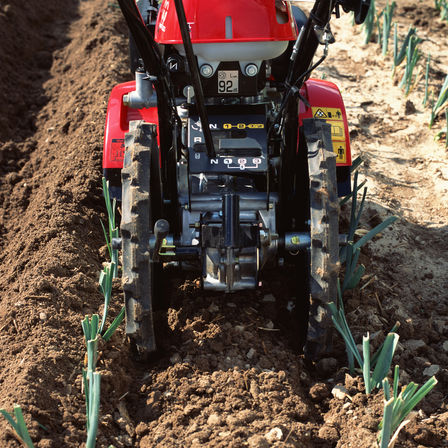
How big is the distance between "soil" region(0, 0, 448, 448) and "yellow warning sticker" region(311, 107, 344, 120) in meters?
0.88

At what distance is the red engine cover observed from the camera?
301 cm

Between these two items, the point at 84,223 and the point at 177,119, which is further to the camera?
the point at 84,223

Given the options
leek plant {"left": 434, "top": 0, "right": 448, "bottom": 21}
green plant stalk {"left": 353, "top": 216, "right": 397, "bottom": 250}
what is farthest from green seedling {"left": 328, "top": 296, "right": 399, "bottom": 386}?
leek plant {"left": 434, "top": 0, "right": 448, "bottom": 21}

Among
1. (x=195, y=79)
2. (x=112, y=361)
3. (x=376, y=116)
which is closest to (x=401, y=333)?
(x=112, y=361)

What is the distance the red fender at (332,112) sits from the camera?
3.81 metres

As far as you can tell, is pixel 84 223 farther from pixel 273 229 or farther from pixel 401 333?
pixel 401 333

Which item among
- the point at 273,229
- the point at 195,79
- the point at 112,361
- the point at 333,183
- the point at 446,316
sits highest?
the point at 195,79

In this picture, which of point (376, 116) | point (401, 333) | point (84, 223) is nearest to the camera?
point (401, 333)

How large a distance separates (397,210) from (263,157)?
74.3 inches

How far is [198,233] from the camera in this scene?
323 centimetres

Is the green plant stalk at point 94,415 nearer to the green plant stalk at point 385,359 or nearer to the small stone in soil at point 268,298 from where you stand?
the green plant stalk at point 385,359

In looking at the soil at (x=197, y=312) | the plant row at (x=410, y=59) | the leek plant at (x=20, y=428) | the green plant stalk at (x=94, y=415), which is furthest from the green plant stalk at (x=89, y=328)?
the plant row at (x=410, y=59)

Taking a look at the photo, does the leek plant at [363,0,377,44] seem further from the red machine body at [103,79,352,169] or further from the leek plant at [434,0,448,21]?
the red machine body at [103,79,352,169]

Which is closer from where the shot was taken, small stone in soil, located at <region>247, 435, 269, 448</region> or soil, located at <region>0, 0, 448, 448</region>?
small stone in soil, located at <region>247, 435, 269, 448</region>
